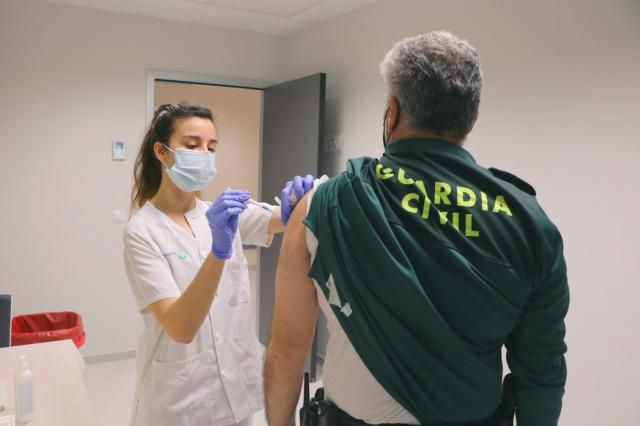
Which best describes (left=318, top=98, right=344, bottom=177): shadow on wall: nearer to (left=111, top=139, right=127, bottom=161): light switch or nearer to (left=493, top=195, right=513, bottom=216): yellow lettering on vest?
(left=111, top=139, right=127, bottom=161): light switch

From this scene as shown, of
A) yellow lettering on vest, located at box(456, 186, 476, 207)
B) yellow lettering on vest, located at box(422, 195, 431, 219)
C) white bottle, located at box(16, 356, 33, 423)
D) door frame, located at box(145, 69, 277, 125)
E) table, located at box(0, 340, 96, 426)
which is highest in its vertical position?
door frame, located at box(145, 69, 277, 125)

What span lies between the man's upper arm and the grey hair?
0.28 meters

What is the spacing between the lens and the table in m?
1.38

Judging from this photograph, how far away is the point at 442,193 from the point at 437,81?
0.20 meters

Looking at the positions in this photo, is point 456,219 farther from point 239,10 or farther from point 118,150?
point 118,150

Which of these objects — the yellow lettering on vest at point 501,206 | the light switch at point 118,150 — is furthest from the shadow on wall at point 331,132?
the yellow lettering on vest at point 501,206

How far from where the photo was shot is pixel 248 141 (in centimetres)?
661

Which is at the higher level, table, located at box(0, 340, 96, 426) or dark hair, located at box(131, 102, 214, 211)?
dark hair, located at box(131, 102, 214, 211)

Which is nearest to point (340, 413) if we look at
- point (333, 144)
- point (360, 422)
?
point (360, 422)

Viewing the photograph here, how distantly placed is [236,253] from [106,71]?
2588 millimetres

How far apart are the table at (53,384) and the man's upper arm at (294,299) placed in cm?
72

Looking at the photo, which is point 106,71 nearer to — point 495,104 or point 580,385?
point 495,104

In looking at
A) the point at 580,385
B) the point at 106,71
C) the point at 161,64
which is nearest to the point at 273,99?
the point at 161,64

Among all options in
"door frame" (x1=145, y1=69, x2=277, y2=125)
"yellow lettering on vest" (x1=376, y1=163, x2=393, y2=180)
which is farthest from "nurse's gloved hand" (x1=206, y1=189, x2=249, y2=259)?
"door frame" (x1=145, y1=69, x2=277, y2=125)
